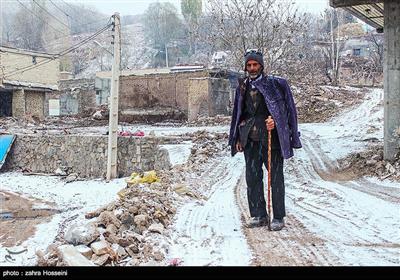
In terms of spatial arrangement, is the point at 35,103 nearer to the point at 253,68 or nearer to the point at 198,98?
Result: the point at 198,98

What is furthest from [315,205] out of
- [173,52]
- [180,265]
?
[173,52]

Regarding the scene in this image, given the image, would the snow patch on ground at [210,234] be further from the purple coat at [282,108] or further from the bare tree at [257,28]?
the bare tree at [257,28]

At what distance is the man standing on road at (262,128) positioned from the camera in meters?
4.69

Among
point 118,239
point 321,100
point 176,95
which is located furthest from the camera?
point 176,95

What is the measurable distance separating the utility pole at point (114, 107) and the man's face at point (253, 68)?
1278cm

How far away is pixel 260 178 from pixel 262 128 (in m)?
0.53

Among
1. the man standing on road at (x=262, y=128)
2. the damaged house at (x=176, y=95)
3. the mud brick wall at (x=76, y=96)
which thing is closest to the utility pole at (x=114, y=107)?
the damaged house at (x=176, y=95)

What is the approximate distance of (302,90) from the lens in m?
26.2

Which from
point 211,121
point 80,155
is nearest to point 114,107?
point 80,155

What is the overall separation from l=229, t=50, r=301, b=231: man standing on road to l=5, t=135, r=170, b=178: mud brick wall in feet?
35.3

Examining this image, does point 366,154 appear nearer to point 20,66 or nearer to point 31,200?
point 31,200

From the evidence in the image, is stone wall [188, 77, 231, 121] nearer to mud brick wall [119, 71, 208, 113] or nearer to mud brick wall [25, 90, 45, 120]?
mud brick wall [119, 71, 208, 113]

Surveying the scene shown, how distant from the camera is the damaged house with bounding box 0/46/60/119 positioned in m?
34.5

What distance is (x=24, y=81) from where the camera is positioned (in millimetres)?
35844
